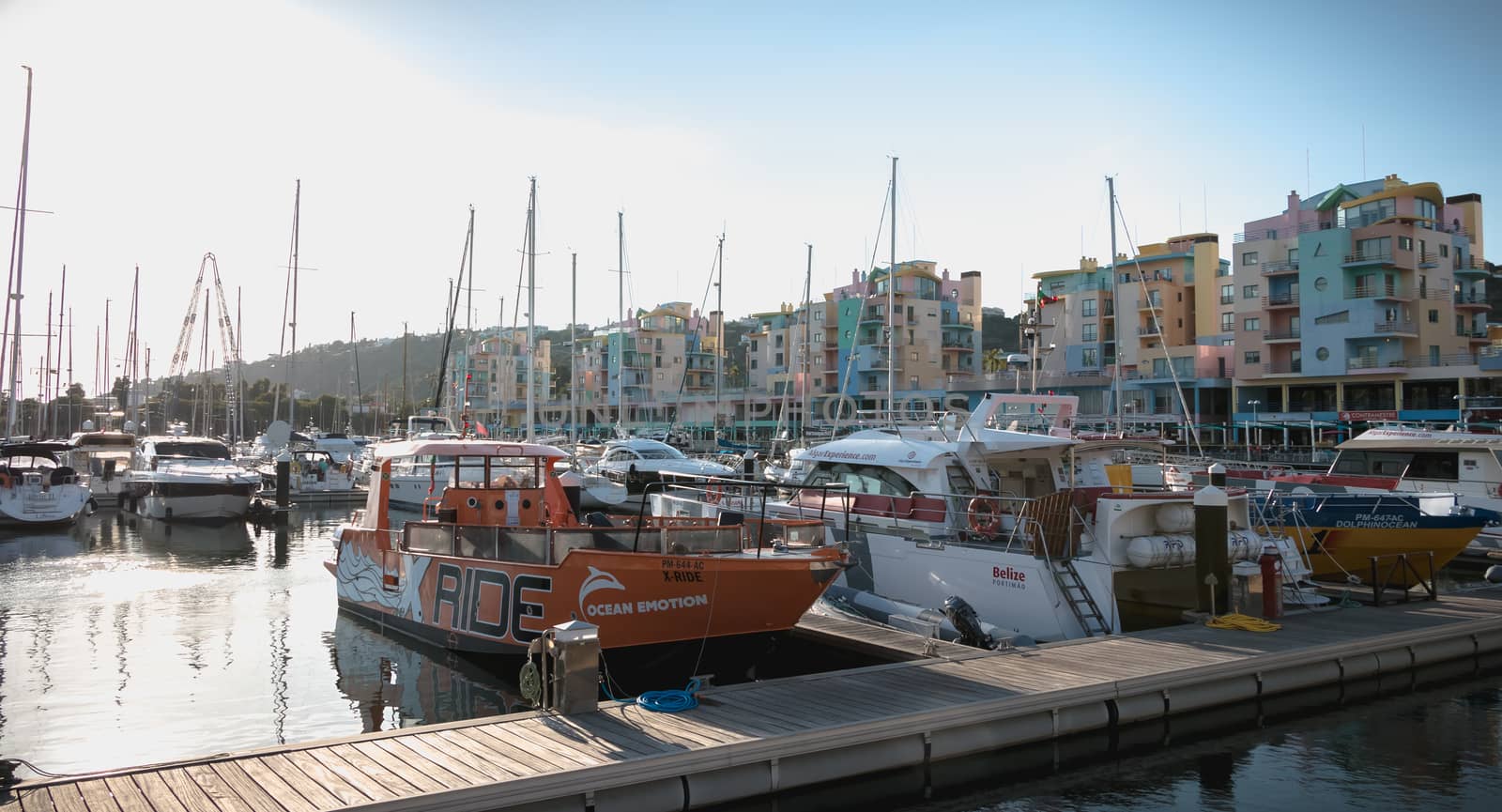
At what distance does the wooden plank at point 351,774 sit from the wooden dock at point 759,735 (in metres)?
0.02

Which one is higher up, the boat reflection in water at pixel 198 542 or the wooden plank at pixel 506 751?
the wooden plank at pixel 506 751

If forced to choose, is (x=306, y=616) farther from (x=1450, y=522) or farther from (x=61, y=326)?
(x=61, y=326)

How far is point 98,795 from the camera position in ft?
23.7

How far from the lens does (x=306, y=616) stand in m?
18.8

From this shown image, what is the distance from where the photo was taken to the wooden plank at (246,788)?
7.05 meters

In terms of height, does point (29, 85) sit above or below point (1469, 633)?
above

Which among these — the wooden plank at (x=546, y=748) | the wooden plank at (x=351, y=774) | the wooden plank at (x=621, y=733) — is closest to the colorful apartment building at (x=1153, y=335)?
the wooden plank at (x=621, y=733)

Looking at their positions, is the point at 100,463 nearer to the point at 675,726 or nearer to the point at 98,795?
the point at 98,795

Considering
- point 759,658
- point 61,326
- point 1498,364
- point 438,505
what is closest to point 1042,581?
point 759,658

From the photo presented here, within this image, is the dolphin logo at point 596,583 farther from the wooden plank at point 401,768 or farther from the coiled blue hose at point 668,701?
the wooden plank at point 401,768

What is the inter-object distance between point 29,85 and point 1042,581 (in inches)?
1332

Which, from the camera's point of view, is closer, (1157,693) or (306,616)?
(1157,693)

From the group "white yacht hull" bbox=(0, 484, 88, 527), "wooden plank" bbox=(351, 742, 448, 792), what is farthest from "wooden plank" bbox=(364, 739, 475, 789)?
"white yacht hull" bbox=(0, 484, 88, 527)

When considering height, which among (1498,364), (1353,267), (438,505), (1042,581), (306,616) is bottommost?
(306,616)
